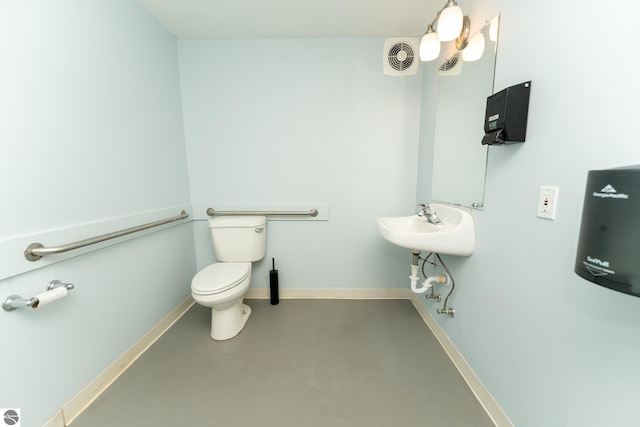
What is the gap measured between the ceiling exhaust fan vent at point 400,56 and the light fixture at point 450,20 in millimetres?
624

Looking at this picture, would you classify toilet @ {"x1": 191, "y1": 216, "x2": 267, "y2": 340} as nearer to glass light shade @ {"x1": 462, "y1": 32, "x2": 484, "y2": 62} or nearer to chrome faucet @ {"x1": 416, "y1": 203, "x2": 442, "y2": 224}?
chrome faucet @ {"x1": 416, "y1": 203, "x2": 442, "y2": 224}

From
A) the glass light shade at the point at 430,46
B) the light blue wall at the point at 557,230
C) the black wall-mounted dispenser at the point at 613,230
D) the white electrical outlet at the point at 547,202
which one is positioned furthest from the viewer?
the glass light shade at the point at 430,46

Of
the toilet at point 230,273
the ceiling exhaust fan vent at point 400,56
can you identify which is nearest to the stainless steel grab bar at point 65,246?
the toilet at point 230,273

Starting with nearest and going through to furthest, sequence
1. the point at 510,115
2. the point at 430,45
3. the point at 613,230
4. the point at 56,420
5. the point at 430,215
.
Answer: the point at 613,230 → the point at 510,115 → the point at 56,420 → the point at 430,45 → the point at 430,215

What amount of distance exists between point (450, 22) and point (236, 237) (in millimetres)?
1894

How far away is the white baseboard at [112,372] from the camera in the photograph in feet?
3.66

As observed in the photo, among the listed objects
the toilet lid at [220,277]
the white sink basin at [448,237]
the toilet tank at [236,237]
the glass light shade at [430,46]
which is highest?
the glass light shade at [430,46]

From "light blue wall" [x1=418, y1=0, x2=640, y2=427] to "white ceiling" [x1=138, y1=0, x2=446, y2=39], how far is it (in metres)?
0.56

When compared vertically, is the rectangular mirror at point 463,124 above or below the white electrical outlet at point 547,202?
above

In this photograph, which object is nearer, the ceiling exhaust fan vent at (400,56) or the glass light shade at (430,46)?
the glass light shade at (430,46)

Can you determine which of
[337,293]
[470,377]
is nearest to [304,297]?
[337,293]

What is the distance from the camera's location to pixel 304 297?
2178 millimetres

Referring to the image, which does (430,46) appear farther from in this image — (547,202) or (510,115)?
(547,202)

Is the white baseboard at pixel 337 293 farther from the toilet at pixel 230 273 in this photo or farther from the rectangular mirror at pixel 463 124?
the rectangular mirror at pixel 463 124
